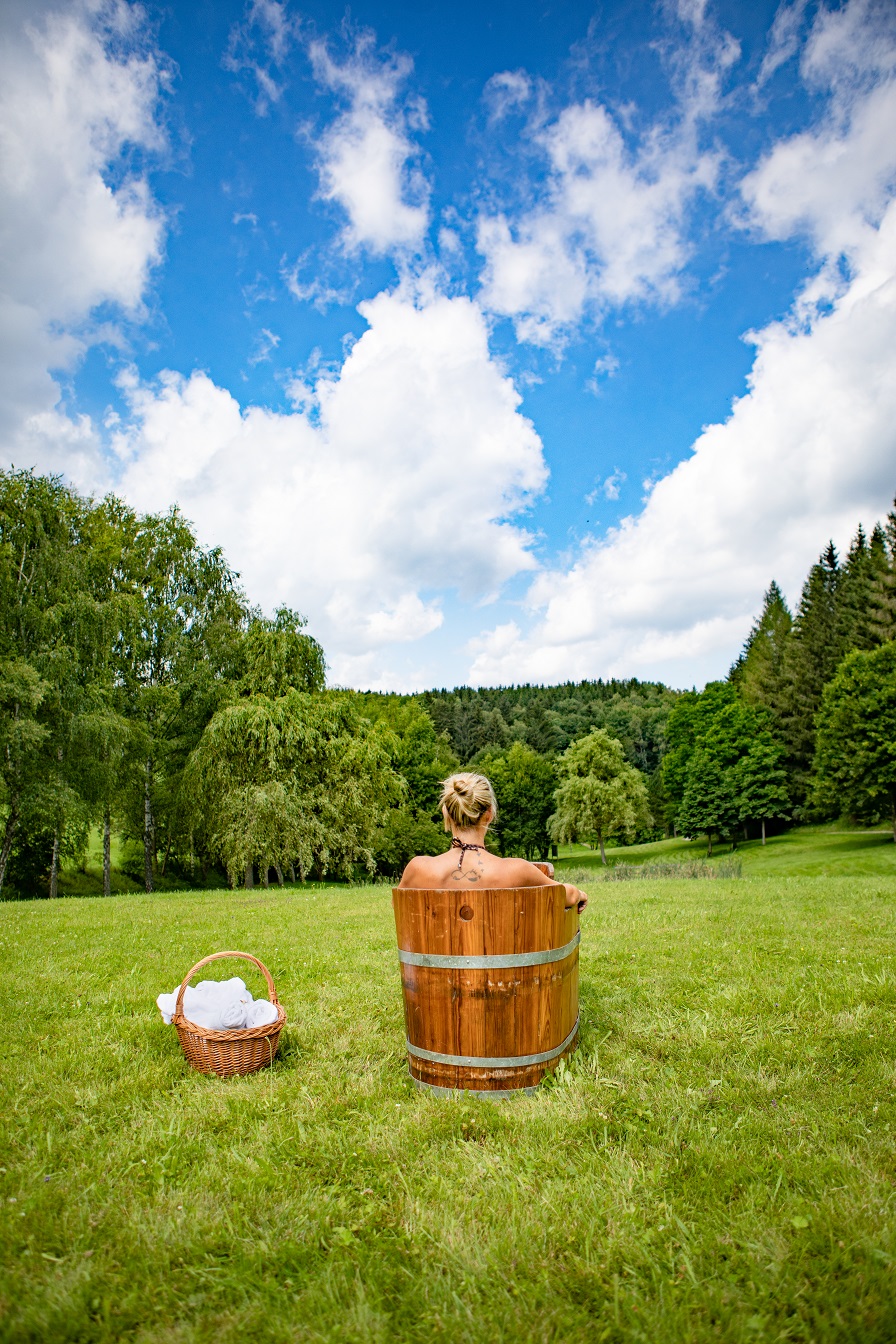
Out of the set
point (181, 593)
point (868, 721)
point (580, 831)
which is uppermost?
point (181, 593)

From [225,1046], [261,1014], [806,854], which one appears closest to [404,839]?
[806,854]

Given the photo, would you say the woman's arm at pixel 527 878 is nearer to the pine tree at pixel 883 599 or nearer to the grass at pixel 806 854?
the grass at pixel 806 854

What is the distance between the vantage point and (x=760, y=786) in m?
46.4

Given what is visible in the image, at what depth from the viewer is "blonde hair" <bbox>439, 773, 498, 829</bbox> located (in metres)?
4.66

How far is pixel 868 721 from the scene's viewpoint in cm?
3519

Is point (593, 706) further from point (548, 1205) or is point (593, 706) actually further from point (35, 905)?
point (548, 1205)

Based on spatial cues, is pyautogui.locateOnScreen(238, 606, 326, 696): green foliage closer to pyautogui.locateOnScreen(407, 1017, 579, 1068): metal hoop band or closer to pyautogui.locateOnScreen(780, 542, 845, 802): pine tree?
pyautogui.locateOnScreen(407, 1017, 579, 1068): metal hoop band

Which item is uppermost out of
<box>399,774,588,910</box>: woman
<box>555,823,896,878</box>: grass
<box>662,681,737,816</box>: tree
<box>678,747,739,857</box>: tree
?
<box>662,681,737,816</box>: tree

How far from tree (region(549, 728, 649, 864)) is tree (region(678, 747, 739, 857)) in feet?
12.7

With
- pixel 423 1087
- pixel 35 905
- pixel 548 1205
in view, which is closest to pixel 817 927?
pixel 423 1087

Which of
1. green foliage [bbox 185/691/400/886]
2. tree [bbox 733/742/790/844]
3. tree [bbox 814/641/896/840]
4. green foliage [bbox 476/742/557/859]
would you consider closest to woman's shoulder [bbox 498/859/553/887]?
green foliage [bbox 185/691/400/886]

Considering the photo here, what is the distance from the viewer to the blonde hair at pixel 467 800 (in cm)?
466

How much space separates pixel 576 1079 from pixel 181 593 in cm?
2589

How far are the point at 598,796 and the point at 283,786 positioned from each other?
26554mm
